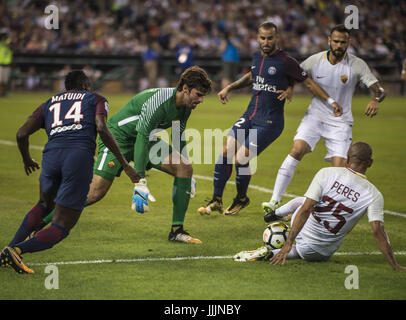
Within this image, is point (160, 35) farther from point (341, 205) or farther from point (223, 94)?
point (341, 205)

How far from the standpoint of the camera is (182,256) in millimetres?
7176

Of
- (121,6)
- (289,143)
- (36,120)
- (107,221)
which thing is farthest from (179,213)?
(121,6)

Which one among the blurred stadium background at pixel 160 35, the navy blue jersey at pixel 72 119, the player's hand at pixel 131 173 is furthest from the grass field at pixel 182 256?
the blurred stadium background at pixel 160 35

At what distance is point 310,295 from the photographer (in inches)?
231

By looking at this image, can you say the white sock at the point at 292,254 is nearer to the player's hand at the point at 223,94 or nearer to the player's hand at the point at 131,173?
the player's hand at the point at 131,173

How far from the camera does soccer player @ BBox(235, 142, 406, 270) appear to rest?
6.31 m

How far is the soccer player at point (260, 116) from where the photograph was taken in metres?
9.34

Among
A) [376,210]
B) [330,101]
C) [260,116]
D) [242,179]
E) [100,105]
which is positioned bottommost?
[242,179]

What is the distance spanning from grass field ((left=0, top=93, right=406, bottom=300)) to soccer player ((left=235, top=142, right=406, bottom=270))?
0.33 meters

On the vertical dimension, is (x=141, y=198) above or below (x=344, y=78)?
below

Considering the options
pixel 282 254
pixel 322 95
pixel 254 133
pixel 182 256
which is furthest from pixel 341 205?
pixel 254 133

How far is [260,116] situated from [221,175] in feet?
3.10

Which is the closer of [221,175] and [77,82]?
[77,82]
